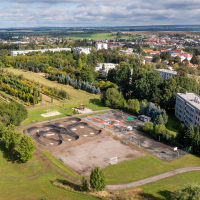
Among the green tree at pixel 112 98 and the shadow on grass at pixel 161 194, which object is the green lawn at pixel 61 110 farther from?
the shadow on grass at pixel 161 194

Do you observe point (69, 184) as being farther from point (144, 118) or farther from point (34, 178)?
point (144, 118)

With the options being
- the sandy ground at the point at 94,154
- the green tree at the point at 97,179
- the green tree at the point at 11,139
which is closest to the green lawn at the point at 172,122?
the sandy ground at the point at 94,154

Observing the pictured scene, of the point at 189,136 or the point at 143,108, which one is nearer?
the point at 189,136

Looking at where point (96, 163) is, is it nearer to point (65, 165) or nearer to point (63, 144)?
point (65, 165)

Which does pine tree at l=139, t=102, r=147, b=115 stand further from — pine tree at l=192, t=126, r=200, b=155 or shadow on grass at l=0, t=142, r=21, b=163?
shadow on grass at l=0, t=142, r=21, b=163

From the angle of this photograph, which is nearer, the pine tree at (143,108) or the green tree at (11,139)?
the green tree at (11,139)

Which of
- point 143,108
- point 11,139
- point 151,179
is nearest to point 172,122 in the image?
point 143,108
